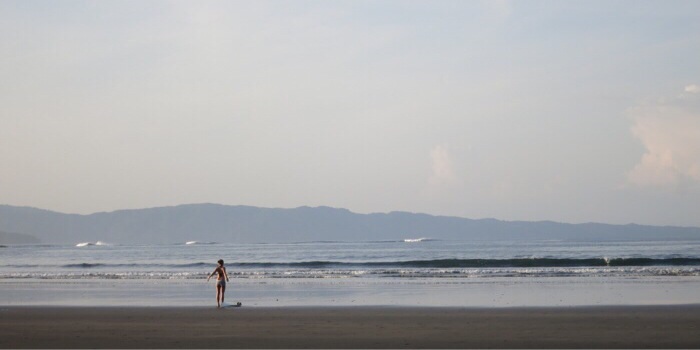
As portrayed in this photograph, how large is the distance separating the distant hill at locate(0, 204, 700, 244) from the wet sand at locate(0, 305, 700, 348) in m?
148

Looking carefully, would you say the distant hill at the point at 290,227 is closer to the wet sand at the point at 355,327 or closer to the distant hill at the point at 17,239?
the distant hill at the point at 17,239

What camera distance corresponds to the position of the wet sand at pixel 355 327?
47.5ft

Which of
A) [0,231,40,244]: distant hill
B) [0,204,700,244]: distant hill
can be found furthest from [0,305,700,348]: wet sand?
[0,231,40,244]: distant hill

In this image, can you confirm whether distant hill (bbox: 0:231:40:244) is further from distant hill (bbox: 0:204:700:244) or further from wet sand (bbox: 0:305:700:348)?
wet sand (bbox: 0:305:700:348)

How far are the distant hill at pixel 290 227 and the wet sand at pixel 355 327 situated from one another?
147553 mm

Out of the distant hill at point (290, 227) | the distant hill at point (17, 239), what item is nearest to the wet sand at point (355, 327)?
the distant hill at point (290, 227)

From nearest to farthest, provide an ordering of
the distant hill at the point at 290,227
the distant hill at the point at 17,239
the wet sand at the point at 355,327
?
the wet sand at the point at 355,327
the distant hill at the point at 290,227
the distant hill at the point at 17,239

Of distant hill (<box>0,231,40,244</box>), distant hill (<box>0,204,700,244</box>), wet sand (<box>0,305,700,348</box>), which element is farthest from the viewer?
distant hill (<box>0,231,40,244</box>)

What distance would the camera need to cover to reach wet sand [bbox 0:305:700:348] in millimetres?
14492

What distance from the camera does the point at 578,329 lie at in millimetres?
15906

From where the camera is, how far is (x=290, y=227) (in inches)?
7244

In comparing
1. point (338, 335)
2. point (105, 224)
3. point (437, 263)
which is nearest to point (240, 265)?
point (437, 263)

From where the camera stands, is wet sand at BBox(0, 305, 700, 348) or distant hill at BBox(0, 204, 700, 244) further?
distant hill at BBox(0, 204, 700, 244)

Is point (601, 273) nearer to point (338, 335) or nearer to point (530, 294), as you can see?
point (530, 294)
